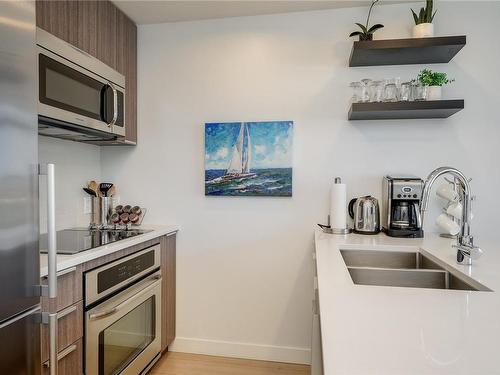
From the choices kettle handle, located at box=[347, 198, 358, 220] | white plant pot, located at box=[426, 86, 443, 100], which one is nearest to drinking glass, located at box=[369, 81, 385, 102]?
white plant pot, located at box=[426, 86, 443, 100]

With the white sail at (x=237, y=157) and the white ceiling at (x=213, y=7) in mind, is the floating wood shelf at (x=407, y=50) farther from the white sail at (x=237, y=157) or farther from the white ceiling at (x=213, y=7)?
the white sail at (x=237, y=157)

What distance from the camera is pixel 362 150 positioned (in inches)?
88.4

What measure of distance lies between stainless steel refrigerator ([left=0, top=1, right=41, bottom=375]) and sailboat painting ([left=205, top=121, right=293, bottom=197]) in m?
1.38

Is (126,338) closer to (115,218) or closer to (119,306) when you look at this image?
(119,306)

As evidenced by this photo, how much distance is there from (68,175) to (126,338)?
113cm

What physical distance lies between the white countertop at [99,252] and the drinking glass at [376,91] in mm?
1617

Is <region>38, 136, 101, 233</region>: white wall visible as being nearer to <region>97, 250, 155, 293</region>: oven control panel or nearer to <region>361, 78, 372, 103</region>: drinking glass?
<region>97, 250, 155, 293</region>: oven control panel

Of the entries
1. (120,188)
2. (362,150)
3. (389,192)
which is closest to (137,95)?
(120,188)

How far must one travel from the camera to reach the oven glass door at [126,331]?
154 cm

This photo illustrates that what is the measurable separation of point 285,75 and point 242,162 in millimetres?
680

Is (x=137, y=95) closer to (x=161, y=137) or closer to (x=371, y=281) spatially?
(x=161, y=137)

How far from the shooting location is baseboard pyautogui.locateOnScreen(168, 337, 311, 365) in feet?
7.53

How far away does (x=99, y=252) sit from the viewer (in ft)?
5.09

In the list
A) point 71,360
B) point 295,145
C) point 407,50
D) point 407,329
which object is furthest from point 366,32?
point 71,360
